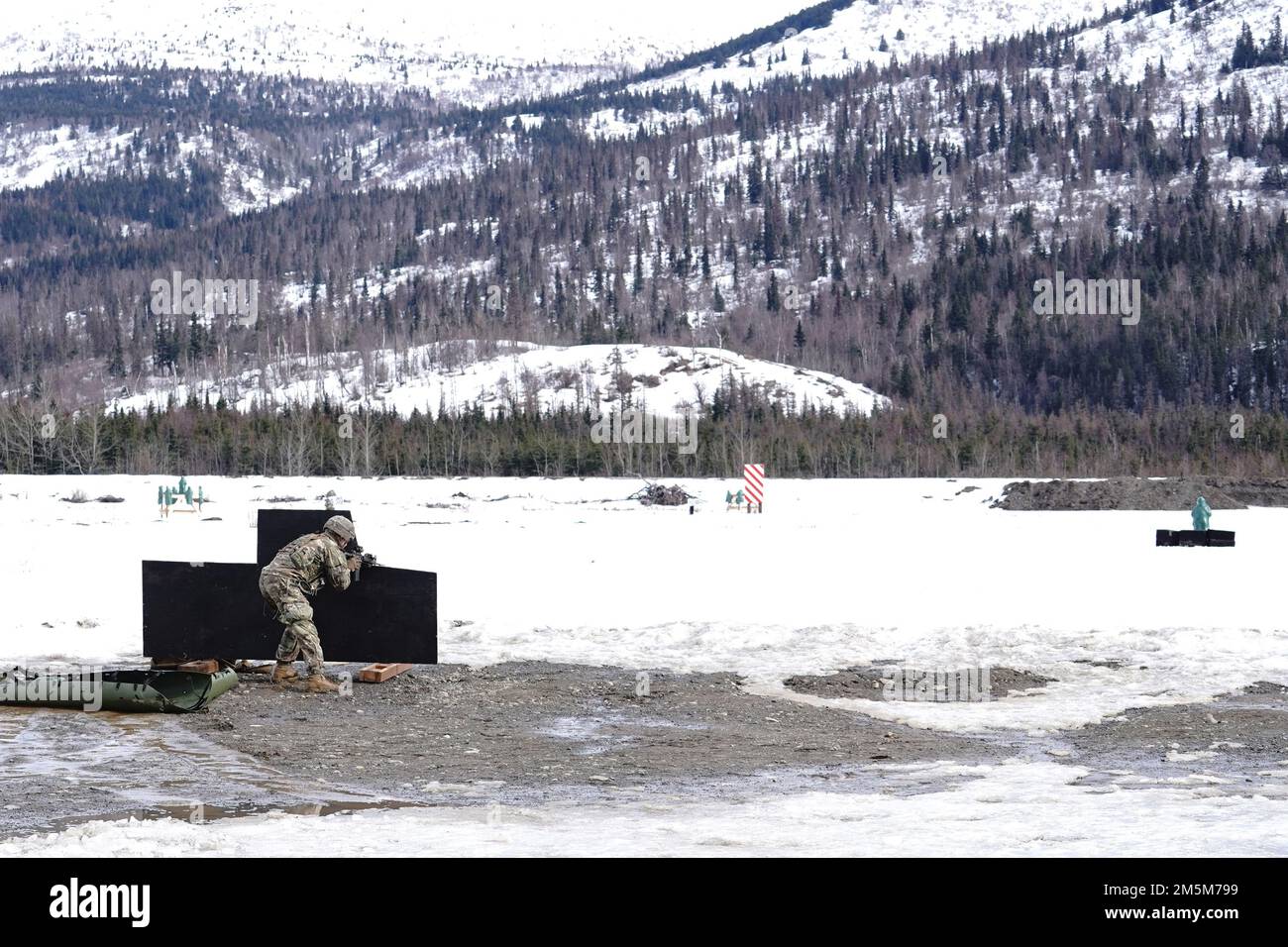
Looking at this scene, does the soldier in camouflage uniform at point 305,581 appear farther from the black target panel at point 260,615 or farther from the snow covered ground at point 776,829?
the snow covered ground at point 776,829

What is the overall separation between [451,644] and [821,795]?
30.9 feet

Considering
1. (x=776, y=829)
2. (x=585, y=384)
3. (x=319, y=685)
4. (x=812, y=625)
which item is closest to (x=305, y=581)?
(x=319, y=685)

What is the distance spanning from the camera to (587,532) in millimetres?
40688

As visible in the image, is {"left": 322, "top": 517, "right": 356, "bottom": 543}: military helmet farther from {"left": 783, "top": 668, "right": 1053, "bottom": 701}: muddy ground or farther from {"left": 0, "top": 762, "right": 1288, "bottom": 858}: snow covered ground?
{"left": 0, "top": 762, "right": 1288, "bottom": 858}: snow covered ground

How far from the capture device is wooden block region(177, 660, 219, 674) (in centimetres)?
1652

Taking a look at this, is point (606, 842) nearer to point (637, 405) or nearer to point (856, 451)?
point (856, 451)

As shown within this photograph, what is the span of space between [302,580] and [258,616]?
118 cm

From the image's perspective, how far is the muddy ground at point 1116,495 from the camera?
55.5 m

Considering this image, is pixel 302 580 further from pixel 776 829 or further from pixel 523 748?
pixel 776 829

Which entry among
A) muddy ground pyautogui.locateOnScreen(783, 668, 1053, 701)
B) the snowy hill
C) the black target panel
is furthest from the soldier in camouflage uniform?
the snowy hill

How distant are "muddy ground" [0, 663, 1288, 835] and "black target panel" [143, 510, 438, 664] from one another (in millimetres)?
438

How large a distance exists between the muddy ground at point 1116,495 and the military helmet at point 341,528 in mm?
43261

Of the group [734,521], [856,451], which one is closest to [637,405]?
[856,451]
